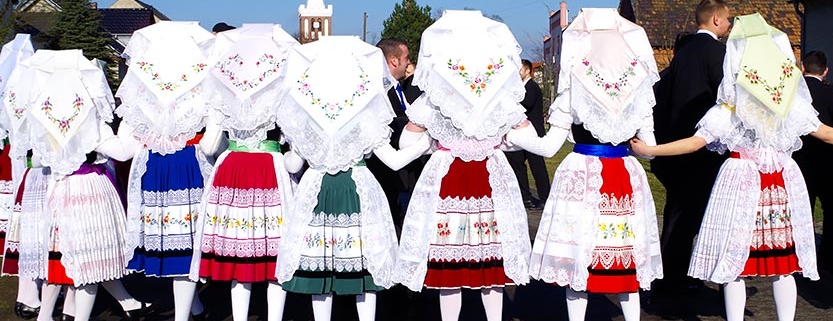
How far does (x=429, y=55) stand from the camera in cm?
464

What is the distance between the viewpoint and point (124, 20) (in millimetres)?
57812

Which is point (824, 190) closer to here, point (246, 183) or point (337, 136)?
point (337, 136)

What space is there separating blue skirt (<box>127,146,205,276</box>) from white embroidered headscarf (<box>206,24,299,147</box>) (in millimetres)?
522

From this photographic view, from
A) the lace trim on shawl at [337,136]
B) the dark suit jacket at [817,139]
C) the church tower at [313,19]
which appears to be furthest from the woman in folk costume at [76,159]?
the church tower at [313,19]

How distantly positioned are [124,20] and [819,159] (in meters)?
56.0

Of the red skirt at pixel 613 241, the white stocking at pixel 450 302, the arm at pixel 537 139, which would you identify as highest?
the arm at pixel 537 139

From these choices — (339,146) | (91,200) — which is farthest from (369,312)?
(91,200)

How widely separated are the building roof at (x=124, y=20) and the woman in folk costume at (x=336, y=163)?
5187 cm

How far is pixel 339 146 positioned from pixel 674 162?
258 centimetres

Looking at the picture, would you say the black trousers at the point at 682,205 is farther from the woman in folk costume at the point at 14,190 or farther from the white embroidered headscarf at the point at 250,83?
the woman in folk costume at the point at 14,190

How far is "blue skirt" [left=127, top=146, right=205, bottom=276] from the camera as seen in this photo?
17.4 ft

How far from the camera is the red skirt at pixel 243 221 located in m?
4.98

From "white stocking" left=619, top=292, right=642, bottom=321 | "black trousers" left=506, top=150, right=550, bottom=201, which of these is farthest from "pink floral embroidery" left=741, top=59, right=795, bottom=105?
"black trousers" left=506, top=150, right=550, bottom=201

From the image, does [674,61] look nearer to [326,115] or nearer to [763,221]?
[763,221]
